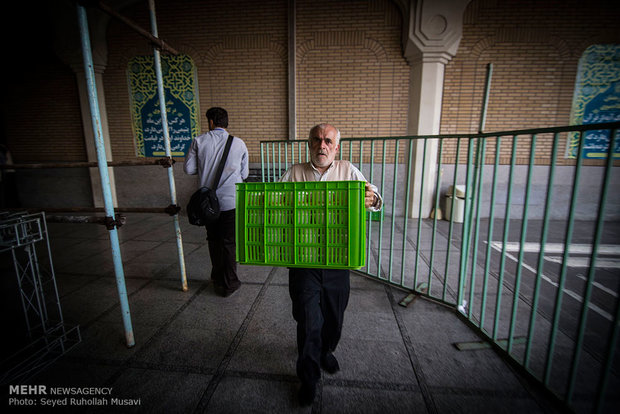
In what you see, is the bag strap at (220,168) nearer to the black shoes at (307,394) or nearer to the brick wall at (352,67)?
the black shoes at (307,394)

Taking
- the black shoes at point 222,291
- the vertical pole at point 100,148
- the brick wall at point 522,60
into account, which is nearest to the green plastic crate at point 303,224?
the vertical pole at point 100,148

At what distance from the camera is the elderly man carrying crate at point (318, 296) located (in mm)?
1683

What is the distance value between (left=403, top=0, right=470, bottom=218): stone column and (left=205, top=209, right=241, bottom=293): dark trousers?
14.6 ft

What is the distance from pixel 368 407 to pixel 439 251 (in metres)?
3.42

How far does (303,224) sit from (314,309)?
2.16 feet

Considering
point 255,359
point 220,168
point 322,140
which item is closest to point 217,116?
point 220,168

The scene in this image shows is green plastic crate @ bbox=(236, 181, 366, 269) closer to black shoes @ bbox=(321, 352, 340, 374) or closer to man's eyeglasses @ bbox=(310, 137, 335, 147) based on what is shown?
man's eyeglasses @ bbox=(310, 137, 335, 147)

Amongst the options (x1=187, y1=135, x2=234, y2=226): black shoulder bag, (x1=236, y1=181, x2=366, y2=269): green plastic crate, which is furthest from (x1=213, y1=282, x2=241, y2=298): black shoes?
(x1=236, y1=181, x2=366, y2=269): green plastic crate

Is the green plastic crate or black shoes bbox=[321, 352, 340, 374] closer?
the green plastic crate

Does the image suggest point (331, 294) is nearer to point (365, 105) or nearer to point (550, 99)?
point (365, 105)

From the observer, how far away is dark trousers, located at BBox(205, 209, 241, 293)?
9.73 feet

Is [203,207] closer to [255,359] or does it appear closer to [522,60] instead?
[255,359]

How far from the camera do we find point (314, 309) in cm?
174

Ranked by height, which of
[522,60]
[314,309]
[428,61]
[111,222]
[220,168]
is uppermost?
[522,60]
